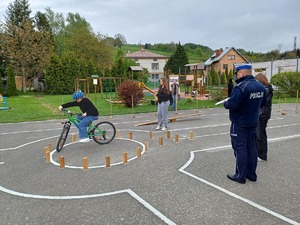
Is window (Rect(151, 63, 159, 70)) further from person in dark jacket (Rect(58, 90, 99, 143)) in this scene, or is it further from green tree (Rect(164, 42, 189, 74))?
person in dark jacket (Rect(58, 90, 99, 143))

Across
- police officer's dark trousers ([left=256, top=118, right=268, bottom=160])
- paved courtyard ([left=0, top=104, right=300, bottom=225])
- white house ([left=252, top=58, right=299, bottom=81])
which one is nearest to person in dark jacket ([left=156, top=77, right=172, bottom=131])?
paved courtyard ([left=0, top=104, right=300, bottom=225])

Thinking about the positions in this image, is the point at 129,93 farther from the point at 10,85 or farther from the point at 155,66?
the point at 155,66

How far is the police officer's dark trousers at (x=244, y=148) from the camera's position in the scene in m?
4.34

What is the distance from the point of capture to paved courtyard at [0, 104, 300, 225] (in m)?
3.47

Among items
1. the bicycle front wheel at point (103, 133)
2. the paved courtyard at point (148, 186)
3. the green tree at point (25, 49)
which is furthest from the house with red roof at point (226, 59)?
the bicycle front wheel at point (103, 133)

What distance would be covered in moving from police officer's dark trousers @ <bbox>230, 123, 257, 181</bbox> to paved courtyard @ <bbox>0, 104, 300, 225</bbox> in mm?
249

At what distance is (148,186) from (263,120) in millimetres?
2850

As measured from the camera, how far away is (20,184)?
4.64 m

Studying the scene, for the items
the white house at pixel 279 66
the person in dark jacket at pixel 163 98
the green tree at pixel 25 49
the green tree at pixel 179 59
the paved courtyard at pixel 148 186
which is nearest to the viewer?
the paved courtyard at pixel 148 186

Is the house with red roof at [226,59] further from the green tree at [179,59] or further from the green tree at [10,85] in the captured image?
the green tree at [10,85]

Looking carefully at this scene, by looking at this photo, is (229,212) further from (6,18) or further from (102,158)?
(6,18)

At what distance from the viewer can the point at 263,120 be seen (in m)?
5.52

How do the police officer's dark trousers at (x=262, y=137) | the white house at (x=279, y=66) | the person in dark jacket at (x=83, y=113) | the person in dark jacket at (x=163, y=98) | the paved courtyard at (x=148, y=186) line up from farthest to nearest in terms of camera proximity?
1. the white house at (x=279, y=66)
2. the person in dark jacket at (x=163, y=98)
3. the person in dark jacket at (x=83, y=113)
4. the police officer's dark trousers at (x=262, y=137)
5. the paved courtyard at (x=148, y=186)

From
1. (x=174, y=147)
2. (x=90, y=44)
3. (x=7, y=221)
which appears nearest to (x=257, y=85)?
(x=174, y=147)
